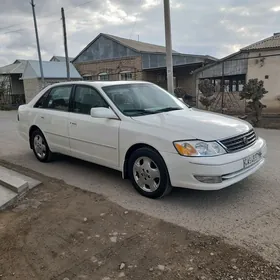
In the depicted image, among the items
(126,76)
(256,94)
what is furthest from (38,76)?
(256,94)

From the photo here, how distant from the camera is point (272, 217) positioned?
3396 millimetres

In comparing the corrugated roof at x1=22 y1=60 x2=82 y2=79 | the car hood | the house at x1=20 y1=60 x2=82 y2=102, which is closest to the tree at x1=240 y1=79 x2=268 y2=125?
the car hood

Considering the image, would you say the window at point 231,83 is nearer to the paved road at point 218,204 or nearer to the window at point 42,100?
the paved road at point 218,204

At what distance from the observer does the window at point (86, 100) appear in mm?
4693

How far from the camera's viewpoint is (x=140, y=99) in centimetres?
472

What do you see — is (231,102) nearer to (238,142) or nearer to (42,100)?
(42,100)

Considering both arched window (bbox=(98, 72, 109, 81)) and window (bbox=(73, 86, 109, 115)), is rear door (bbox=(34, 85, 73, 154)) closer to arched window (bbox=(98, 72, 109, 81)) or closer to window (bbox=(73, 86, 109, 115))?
window (bbox=(73, 86, 109, 115))

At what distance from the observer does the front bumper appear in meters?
3.49

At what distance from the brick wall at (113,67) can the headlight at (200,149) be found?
70.0ft

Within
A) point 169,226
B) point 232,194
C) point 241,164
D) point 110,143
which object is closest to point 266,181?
point 232,194

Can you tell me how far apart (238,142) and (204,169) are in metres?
0.66

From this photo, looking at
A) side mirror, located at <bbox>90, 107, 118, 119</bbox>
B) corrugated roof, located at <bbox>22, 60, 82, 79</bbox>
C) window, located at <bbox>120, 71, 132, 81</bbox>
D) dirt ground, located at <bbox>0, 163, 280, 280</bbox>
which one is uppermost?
corrugated roof, located at <bbox>22, 60, 82, 79</bbox>

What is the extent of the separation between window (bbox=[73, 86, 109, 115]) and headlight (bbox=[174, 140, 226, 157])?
153 centimetres

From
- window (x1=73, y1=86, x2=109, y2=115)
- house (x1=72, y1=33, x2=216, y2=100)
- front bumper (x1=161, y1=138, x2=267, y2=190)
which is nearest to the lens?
front bumper (x1=161, y1=138, x2=267, y2=190)
